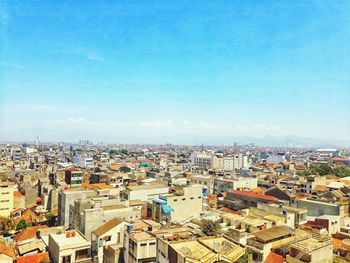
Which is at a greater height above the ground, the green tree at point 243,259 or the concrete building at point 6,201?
the green tree at point 243,259

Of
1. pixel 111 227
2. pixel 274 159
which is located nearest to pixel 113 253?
pixel 111 227

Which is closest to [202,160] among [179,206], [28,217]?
[179,206]

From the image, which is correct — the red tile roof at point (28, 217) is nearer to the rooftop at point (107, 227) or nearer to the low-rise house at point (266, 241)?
the rooftop at point (107, 227)

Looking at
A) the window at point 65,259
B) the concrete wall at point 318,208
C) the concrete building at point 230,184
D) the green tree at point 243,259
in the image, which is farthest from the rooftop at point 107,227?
→ the concrete building at point 230,184

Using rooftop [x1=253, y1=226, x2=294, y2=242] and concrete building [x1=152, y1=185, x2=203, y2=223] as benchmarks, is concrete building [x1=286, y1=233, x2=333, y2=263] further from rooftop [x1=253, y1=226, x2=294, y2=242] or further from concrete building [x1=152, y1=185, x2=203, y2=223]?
concrete building [x1=152, y1=185, x2=203, y2=223]

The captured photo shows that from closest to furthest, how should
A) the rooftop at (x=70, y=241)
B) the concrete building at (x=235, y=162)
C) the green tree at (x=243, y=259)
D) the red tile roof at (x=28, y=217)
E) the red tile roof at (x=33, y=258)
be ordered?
the green tree at (x=243, y=259)
the rooftop at (x=70, y=241)
the red tile roof at (x=33, y=258)
the red tile roof at (x=28, y=217)
the concrete building at (x=235, y=162)

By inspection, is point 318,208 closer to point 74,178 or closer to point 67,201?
point 67,201

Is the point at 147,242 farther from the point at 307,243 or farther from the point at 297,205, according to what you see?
the point at 297,205

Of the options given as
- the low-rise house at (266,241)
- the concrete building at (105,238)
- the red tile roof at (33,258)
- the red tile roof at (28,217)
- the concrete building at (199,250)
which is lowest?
the red tile roof at (28,217)

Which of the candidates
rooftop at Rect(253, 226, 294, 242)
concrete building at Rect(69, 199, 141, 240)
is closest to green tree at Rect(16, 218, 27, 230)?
concrete building at Rect(69, 199, 141, 240)

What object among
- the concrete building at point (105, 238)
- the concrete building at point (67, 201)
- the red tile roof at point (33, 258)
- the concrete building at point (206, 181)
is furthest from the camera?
the concrete building at point (206, 181)
